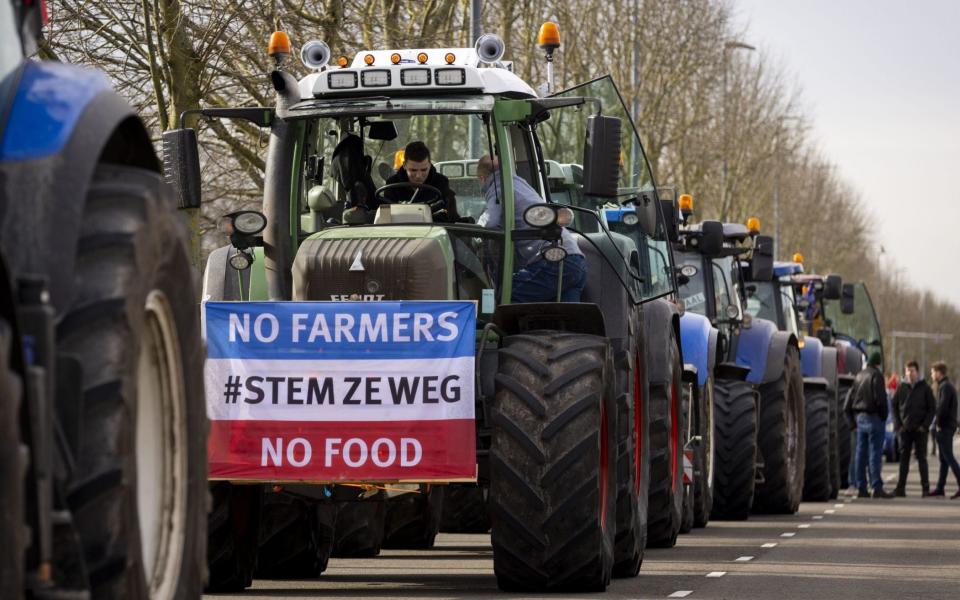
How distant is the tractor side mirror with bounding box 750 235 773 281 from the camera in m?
22.5

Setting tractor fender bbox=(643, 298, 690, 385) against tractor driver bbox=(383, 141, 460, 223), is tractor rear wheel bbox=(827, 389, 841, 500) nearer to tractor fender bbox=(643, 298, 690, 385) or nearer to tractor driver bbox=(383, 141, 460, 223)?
tractor fender bbox=(643, 298, 690, 385)

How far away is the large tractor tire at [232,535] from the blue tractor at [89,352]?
527 cm

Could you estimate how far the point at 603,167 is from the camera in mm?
10688

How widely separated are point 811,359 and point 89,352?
22.9 meters

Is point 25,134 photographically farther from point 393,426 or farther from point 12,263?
point 393,426

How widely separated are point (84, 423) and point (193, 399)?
89 cm

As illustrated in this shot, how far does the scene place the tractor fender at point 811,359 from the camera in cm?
2716

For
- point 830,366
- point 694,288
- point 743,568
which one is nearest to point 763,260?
point 694,288

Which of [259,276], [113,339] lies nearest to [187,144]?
[259,276]

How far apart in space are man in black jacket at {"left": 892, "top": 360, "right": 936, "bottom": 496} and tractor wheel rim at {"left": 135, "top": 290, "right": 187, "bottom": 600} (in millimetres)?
25276

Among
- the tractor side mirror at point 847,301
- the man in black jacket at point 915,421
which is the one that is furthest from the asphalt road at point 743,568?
the tractor side mirror at point 847,301

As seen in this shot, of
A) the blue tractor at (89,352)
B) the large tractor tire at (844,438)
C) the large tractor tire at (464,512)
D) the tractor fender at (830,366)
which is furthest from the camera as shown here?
the large tractor tire at (844,438)

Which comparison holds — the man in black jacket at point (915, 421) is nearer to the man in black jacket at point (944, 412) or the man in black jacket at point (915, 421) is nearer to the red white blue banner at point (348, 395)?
the man in black jacket at point (944, 412)

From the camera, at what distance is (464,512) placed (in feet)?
57.6
